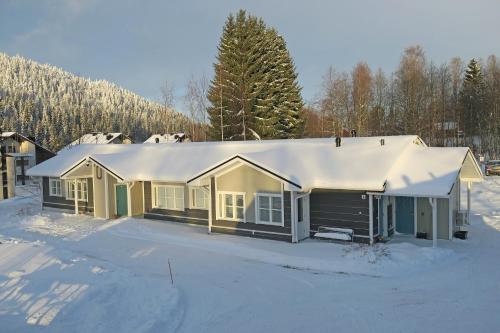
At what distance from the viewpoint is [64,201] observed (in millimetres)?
27266

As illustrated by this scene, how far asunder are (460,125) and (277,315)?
5158cm

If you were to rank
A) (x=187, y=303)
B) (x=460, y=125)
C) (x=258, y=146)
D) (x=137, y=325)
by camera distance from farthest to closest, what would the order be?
(x=460, y=125) < (x=258, y=146) < (x=187, y=303) < (x=137, y=325)

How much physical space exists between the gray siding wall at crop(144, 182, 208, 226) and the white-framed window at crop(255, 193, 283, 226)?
148 inches

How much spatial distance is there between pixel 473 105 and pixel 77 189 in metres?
46.1

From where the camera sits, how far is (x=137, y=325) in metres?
8.56

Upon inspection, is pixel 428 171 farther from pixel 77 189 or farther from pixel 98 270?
pixel 77 189

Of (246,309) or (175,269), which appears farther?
(175,269)

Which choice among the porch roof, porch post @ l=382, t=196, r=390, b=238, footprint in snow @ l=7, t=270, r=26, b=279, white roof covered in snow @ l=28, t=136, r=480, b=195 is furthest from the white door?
footprint in snow @ l=7, t=270, r=26, b=279

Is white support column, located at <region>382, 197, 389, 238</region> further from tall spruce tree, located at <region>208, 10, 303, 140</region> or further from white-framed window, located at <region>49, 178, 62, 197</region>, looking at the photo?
tall spruce tree, located at <region>208, 10, 303, 140</region>

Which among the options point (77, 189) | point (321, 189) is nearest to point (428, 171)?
point (321, 189)

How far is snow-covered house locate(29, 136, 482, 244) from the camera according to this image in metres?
16.5

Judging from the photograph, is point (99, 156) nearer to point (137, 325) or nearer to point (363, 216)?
point (363, 216)

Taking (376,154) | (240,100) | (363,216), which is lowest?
(363,216)

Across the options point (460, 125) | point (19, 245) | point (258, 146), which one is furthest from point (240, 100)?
point (460, 125)
